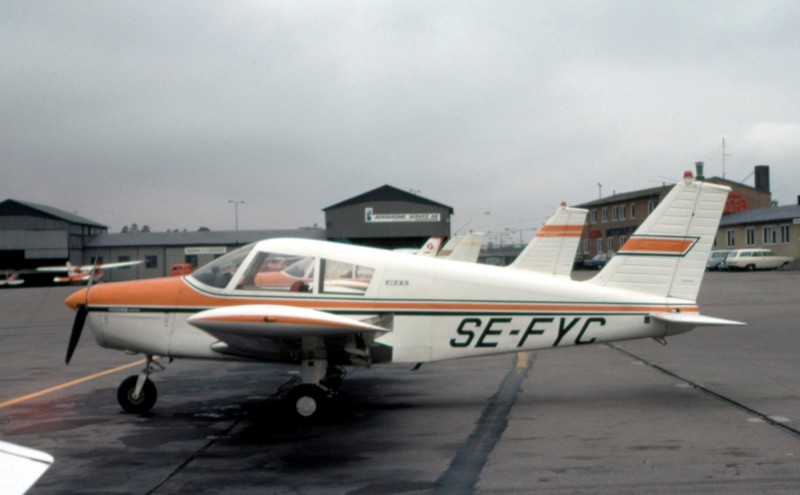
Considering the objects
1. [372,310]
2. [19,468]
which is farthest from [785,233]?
[19,468]

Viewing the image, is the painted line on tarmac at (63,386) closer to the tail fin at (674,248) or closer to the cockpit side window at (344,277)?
the cockpit side window at (344,277)

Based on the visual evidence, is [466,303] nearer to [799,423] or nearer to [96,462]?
[799,423]

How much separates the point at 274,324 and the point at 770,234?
2583 inches

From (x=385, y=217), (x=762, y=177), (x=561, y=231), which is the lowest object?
(x=561, y=231)

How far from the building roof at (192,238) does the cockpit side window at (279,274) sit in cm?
6688

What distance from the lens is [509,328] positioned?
8359mm

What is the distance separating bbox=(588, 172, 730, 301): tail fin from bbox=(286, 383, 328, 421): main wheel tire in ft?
11.6

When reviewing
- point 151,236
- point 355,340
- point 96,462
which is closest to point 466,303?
point 355,340

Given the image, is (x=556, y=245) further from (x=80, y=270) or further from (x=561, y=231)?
(x=80, y=270)

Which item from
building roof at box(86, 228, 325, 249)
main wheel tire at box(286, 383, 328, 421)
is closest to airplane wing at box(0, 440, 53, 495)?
main wheel tire at box(286, 383, 328, 421)

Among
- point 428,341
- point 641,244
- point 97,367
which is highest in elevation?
point 641,244

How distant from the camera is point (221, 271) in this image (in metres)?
8.37

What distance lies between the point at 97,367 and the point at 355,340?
21.8ft

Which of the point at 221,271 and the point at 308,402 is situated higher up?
the point at 221,271
